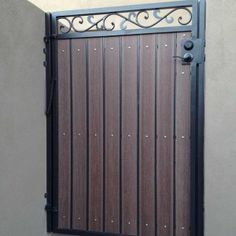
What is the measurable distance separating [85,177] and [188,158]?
0.97 metres

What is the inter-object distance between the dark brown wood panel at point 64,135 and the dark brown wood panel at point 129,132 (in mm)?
538

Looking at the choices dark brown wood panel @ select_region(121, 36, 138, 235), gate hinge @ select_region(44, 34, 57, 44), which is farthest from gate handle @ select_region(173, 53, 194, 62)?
gate hinge @ select_region(44, 34, 57, 44)

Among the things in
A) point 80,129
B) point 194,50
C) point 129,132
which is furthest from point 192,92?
point 80,129

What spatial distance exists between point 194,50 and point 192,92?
353mm

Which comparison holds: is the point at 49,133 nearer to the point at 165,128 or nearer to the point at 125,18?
the point at 165,128

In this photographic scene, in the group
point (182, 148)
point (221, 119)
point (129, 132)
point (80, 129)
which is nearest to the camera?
point (221, 119)

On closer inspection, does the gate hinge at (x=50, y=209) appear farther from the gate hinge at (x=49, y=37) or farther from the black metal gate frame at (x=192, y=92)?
the gate hinge at (x=49, y=37)

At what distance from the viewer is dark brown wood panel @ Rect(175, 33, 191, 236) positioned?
3012 mm

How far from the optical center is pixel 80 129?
3275 millimetres
